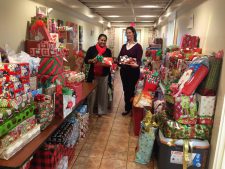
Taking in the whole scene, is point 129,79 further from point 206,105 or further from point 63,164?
point 63,164

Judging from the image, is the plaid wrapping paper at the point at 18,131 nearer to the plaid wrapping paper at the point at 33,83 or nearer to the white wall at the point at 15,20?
the plaid wrapping paper at the point at 33,83

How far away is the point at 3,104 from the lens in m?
1.36

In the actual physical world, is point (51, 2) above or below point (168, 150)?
above

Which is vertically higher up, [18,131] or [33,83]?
[33,83]

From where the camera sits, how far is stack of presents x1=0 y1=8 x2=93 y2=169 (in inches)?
54.1

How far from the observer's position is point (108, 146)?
2.77m

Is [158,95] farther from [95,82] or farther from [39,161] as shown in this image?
[39,161]

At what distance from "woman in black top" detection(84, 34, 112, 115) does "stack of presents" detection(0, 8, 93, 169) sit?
0.81 metres

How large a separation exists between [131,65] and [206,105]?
65.3 inches

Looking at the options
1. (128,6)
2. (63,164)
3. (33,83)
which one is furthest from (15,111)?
(128,6)

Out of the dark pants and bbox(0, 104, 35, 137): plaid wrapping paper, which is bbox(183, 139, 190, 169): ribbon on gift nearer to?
bbox(0, 104, 35, 137): plaid wrapping paper

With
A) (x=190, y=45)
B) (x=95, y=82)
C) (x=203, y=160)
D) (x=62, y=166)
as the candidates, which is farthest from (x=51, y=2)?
(x=203, y=160)

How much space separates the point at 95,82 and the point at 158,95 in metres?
1.05

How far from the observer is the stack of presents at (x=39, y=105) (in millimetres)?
1373
